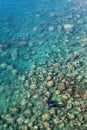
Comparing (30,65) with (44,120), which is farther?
(30,65)

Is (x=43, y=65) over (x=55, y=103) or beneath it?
over

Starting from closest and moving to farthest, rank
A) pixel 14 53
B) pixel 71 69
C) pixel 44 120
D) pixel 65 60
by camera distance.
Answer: pixel 44 120, pixel 71 69, pixel 65 60, pixel 14 53

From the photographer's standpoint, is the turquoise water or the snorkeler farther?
the snorkeler

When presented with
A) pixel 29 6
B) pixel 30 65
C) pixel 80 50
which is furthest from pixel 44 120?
→ pixel 29 6

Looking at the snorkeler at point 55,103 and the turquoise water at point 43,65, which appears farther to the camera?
the snorkeler at point 55,103

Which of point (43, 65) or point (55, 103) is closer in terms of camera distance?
point (55, 103)

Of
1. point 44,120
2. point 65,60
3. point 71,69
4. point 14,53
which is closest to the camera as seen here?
point 44,120

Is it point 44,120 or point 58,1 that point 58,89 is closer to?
point 44,120
